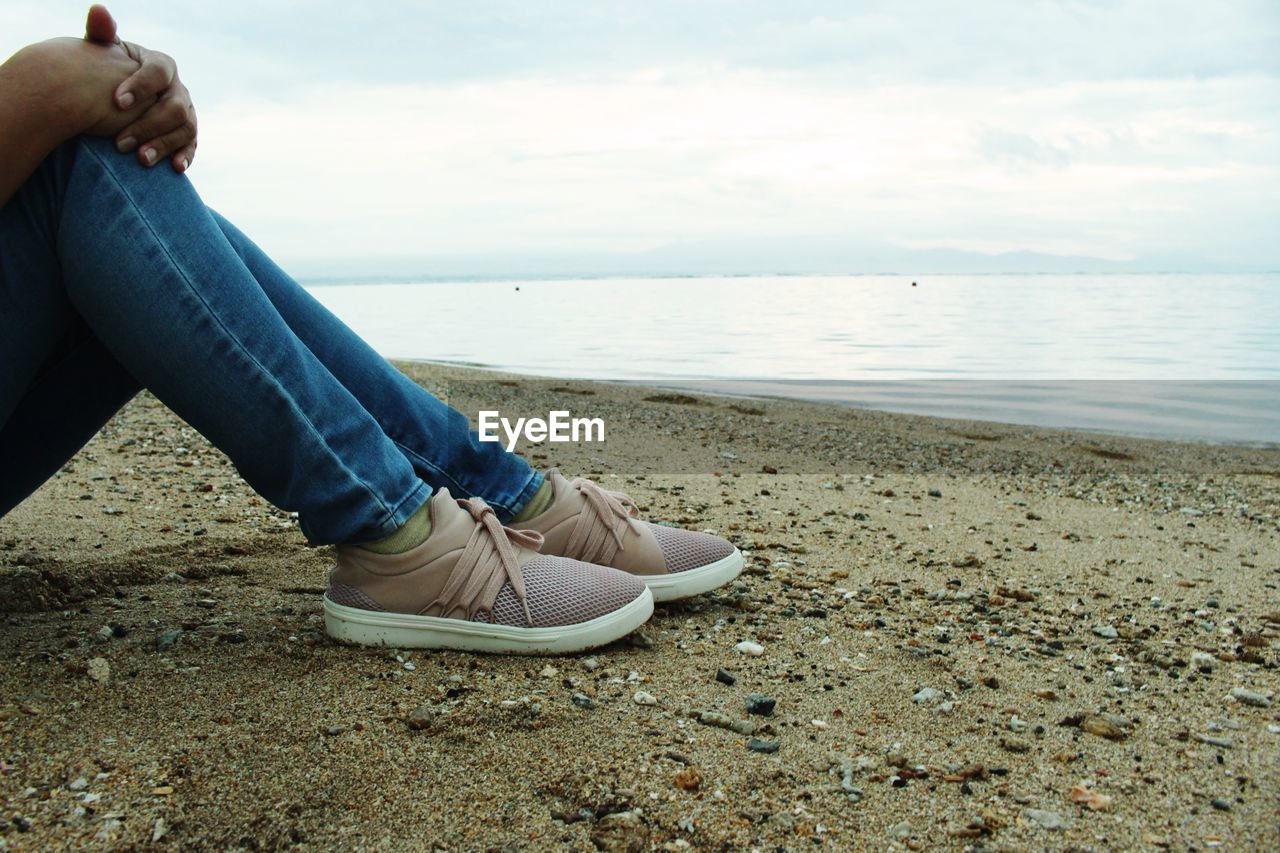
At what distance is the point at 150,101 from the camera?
68.2 inches

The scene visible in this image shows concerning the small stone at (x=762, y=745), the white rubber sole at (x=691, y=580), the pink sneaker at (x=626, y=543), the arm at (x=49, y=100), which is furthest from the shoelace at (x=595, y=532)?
Result: the arm at (x=49, y=100)

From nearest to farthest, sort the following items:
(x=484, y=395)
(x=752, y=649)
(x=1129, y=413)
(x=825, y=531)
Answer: (x=752, y=649) → (x=825, y=531) → (x=484, y=395) → (x=1129, y=413)

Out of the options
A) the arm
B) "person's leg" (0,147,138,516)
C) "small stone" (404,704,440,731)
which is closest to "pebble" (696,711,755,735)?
"small stone" (404,704,440,731)

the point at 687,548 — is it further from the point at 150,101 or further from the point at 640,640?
the point at 150,101

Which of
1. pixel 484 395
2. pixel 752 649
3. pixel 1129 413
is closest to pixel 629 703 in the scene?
pixel 752 649

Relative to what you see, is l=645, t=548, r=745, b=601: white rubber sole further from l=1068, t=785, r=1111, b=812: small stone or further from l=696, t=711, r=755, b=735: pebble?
l=1068, t=785, r=1111, b=812: small stone

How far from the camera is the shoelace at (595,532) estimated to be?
8.23ft

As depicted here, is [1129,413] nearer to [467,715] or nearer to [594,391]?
[594,391]

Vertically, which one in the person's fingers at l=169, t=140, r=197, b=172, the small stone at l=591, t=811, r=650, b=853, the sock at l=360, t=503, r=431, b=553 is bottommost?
the small stone at l=591, t=811, r=650, b=853

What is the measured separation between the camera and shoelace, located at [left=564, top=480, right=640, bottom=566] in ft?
8.23

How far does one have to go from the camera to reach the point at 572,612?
7.29 feet

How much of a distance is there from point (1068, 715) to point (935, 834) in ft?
2.07

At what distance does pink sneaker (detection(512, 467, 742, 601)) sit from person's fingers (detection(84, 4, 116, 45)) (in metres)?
1.27

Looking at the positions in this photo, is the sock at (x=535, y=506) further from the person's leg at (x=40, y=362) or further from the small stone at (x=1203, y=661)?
the small stone at (x=1203, y=661)
